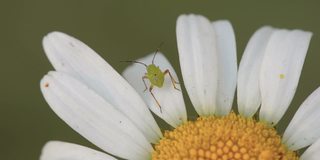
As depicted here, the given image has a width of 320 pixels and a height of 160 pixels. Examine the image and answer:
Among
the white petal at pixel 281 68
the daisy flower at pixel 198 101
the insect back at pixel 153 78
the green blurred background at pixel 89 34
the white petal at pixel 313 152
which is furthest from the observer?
the green blurred background at pixel 89 34

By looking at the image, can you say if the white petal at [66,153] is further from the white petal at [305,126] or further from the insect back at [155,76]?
the white petal at [305,126]

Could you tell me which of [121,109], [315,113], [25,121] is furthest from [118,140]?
[25,121]

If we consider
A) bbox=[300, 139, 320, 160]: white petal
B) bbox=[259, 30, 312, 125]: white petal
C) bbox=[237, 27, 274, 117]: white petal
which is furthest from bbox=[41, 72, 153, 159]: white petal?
bbox=[300, 139, 320, 160]: white petal

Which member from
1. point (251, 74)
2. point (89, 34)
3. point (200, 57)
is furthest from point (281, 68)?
point (89, 34)

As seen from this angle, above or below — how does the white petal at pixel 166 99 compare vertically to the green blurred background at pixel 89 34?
below

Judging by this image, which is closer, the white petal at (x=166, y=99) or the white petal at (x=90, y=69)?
the white petal at (x=90, y=69)

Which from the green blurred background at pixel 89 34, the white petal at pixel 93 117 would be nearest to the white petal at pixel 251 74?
the white petal at pixel 93 117

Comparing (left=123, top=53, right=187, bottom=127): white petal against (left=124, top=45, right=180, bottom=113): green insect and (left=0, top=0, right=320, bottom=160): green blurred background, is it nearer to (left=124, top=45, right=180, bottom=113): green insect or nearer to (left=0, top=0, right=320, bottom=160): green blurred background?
(left=124, top=45, right=180, bottom=113): green insect

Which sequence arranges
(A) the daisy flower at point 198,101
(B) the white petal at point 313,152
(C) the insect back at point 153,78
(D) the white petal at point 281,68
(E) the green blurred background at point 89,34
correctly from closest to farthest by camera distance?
1. (B) the white petal at point 313,152
2. (A) the daisy flower at point 198,101
3. (D) the white petal at point 281,68
4. (C) the insect back at point 153,78
5. (E) the green blurred background at point 89,34

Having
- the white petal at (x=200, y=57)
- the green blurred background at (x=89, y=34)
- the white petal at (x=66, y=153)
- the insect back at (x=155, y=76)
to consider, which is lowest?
the white petal at (x=66, y=153)
